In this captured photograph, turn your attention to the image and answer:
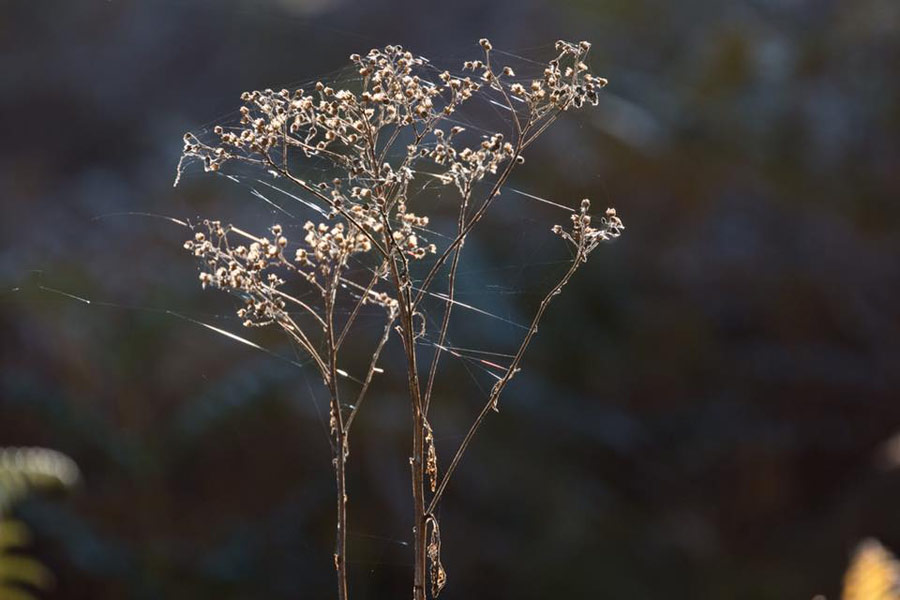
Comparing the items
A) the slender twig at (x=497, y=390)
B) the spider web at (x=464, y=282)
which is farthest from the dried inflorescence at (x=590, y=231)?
the spider web at (x=464, y=282)

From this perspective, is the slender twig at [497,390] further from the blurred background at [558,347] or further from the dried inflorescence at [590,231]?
the blurred background at [558,347]

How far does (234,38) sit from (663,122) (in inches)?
230

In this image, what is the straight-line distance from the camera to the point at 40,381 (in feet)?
27.3

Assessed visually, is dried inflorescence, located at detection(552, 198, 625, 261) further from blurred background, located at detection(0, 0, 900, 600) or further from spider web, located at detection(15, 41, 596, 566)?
spider web, located at detection(15, 41, 596, 566)

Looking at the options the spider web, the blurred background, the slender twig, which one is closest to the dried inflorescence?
the slender twig

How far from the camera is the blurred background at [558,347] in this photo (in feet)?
25.3

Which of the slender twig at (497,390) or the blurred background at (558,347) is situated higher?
the blurred background at (558,347)

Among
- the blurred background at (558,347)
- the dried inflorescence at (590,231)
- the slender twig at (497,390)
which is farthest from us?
the blurred background at (558,347)

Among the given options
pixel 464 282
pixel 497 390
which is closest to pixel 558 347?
pixel 464 282

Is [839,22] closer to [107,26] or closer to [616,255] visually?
[616,255]

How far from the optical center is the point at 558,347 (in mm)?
9188

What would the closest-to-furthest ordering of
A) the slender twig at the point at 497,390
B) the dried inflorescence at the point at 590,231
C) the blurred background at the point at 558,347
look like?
the slender twig at the point at 497,390 < the dried inflorescence at the point at 590,231 < the blurred background at the point at 558,347

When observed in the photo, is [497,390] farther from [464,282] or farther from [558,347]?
[558,347]

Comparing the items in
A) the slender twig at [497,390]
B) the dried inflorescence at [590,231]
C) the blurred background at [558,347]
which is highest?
the blurred background at [558,347]
